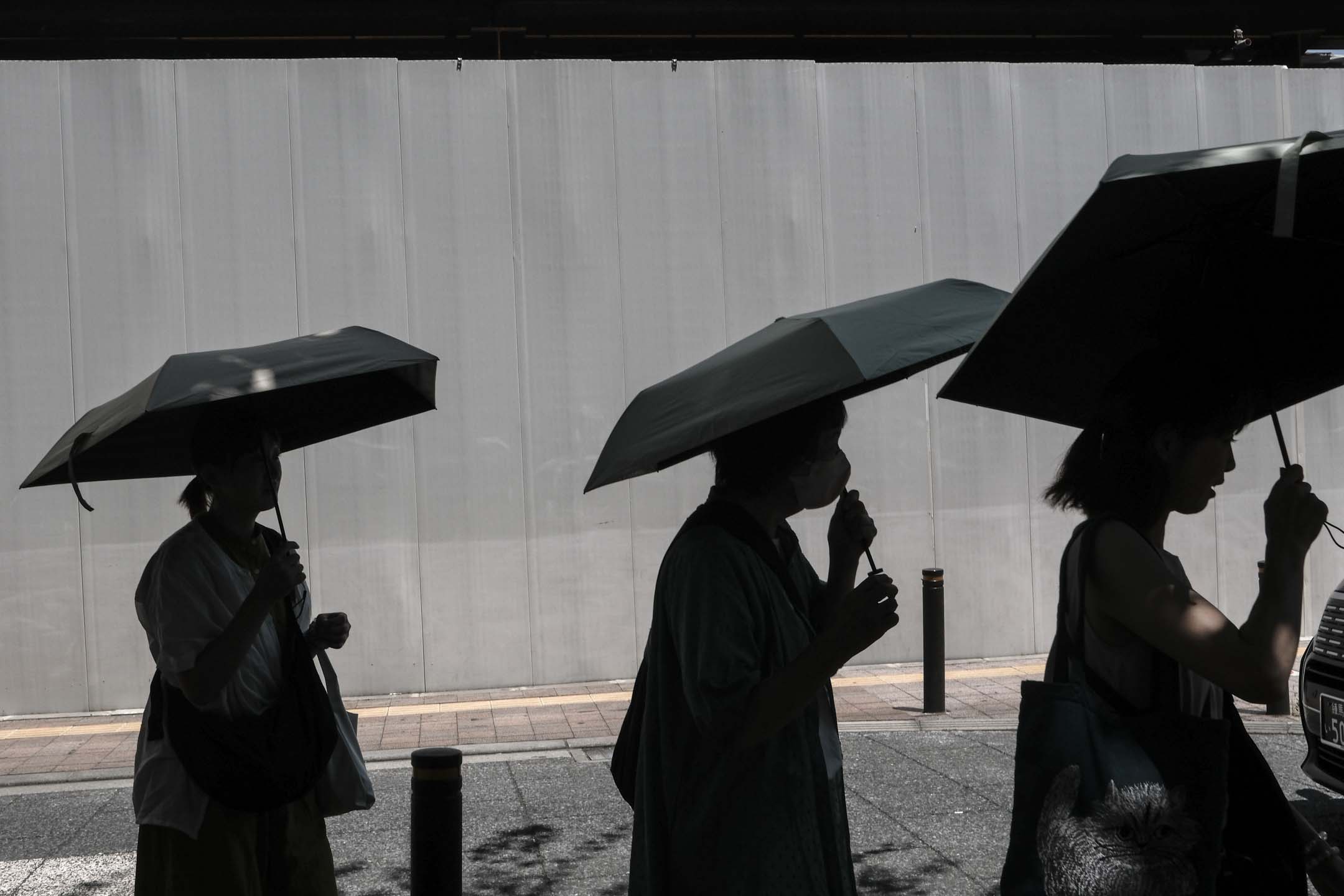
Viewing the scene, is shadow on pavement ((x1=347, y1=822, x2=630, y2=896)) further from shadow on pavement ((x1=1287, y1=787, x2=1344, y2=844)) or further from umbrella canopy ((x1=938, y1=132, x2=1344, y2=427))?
umbrella canopy ((x1=938, y1=132, x2=1344, y2=427))

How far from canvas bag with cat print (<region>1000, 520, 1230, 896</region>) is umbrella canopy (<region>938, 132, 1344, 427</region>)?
665 mm

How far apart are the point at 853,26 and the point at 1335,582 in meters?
7.22

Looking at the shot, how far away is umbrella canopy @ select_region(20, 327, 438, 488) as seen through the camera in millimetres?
3094

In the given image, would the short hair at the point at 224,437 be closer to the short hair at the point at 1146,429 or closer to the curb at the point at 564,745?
the short hair at the point at 1146,429

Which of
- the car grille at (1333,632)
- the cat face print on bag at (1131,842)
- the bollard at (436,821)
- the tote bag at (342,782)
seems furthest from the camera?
the car grille at (1333,632)

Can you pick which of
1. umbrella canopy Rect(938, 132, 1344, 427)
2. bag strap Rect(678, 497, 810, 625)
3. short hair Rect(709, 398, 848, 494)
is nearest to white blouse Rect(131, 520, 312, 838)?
bag strap Rect(678, 497, 810, 625)

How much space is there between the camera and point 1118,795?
2.17 meters

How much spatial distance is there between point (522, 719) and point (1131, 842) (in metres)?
7.25

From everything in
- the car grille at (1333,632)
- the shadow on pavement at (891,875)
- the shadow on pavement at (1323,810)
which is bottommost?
the shadow on pavement at (891,875)

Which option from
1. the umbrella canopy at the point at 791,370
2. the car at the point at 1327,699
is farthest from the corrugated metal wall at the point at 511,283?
the umbrella canopy at the point at 791,370

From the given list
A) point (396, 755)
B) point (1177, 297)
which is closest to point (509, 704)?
point (396, 755)

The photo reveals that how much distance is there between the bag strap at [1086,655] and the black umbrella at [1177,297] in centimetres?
38

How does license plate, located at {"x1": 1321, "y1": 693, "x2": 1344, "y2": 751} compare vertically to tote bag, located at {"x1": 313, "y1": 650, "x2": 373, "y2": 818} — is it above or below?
below

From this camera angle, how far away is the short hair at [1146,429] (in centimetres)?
243
